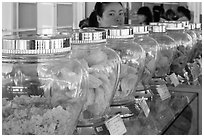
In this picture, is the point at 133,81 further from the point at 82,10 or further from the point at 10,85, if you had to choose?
the point at 82,10

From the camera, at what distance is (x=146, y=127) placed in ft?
3.57

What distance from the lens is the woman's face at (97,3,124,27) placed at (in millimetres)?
1704

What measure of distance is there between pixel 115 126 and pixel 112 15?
2.80 ft

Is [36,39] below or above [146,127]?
above

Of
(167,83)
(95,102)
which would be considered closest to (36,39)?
(95,102)

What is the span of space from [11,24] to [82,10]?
1.96ft

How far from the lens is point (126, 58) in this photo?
1.19 meters

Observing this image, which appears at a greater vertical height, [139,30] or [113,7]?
[113,7]

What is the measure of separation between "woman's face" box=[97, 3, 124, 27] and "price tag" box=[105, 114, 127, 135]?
705mm

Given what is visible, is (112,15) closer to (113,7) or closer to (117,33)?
(113,7)

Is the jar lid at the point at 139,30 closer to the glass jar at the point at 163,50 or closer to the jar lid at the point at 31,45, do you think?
the glass jar at the point at 163,50

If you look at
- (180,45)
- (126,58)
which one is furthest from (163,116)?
(180,45)

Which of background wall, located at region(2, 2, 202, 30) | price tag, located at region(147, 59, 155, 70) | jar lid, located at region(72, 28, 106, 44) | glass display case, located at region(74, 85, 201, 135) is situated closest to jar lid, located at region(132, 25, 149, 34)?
price tag, located at region(147, 59, 155, 70)

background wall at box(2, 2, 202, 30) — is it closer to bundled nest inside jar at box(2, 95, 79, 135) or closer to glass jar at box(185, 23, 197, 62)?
glass jar at box(185, 23, 197, 62)
